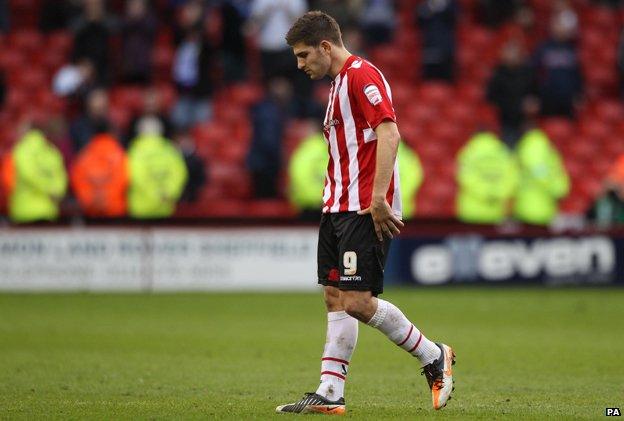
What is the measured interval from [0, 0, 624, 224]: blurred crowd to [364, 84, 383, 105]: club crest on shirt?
34.6 ft

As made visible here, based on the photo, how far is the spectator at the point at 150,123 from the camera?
17.9 meters

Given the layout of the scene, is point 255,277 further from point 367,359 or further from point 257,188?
point 367,359

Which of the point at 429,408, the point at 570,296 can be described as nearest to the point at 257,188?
the point at 570,296

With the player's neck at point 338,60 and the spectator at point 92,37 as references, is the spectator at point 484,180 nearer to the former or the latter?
the spectator at point 92,37

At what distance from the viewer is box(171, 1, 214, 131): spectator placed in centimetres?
1978

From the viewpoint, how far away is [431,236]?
57.3ft

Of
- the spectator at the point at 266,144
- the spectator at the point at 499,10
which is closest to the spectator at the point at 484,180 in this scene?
the spectator at the point at 266,144

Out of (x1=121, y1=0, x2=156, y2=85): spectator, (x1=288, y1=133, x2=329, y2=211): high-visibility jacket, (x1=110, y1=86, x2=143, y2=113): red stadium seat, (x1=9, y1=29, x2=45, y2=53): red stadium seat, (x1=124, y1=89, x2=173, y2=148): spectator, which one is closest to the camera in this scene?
(x1=288, y1=133, x2=329, y2=211): high-visibility jacket

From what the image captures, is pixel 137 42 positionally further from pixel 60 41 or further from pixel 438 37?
pixel 438 37

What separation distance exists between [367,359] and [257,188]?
28.9ft

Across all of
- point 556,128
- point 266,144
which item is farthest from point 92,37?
point 556,128

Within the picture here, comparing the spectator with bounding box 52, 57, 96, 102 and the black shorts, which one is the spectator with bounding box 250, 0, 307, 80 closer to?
the spectator with bounding box 52, 57, 96, 102

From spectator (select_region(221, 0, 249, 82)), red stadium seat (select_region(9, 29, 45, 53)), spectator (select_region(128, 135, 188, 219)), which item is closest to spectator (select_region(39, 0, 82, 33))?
red stadium seat (select_region(9, 29, 45, 53))

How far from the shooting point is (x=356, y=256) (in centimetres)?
697
